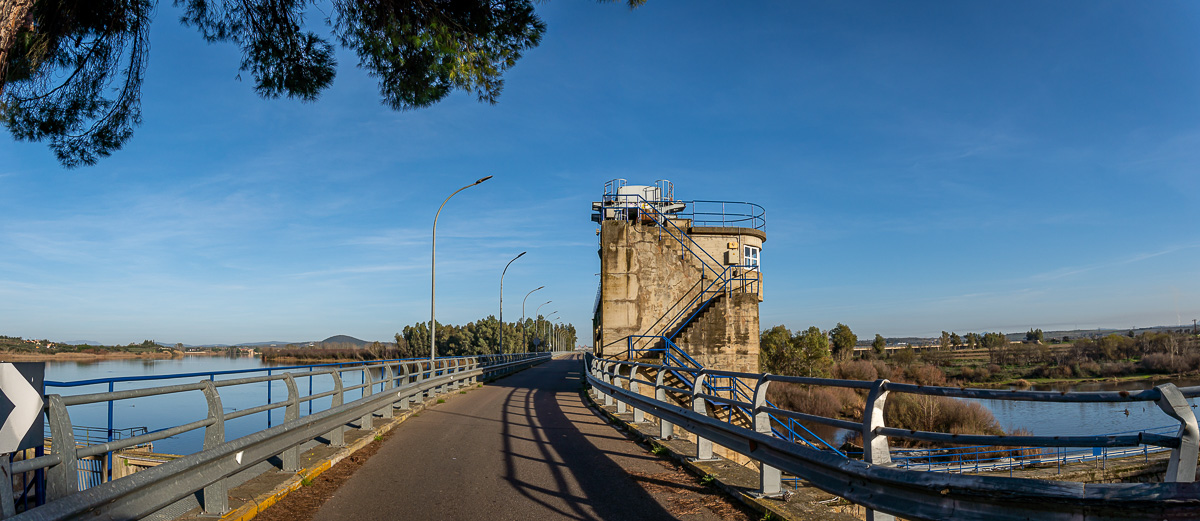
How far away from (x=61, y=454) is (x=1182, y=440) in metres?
5.85

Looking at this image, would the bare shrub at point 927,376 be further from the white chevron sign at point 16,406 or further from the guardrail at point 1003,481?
the white chevron sign at point 16,406

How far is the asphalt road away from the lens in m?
6.18

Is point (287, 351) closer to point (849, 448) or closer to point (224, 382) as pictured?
point (849, 448)

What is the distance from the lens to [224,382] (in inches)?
237

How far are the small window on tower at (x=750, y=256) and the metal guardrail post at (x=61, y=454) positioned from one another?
2487 centimetres

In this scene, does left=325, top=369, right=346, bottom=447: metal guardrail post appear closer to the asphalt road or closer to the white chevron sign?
the asphalt road

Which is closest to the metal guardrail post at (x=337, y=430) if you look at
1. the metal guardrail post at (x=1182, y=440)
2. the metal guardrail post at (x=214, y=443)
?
the metal guardrail post at (x=214, y=443)

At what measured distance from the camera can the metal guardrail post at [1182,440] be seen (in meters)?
3.09

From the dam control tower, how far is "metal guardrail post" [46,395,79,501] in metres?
21.4

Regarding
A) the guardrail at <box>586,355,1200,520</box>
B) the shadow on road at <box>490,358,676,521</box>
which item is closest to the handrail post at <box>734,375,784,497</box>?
the guardrail at <box>586,355,1200,520</box>

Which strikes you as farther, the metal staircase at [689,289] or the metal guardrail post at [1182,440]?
the metal staircase at [689,289]

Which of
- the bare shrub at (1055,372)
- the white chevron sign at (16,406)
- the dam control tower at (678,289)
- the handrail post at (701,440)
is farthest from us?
the bare shrub at (1055,372)

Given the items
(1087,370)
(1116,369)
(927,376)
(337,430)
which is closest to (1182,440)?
(337,430)

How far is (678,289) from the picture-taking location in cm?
2642
